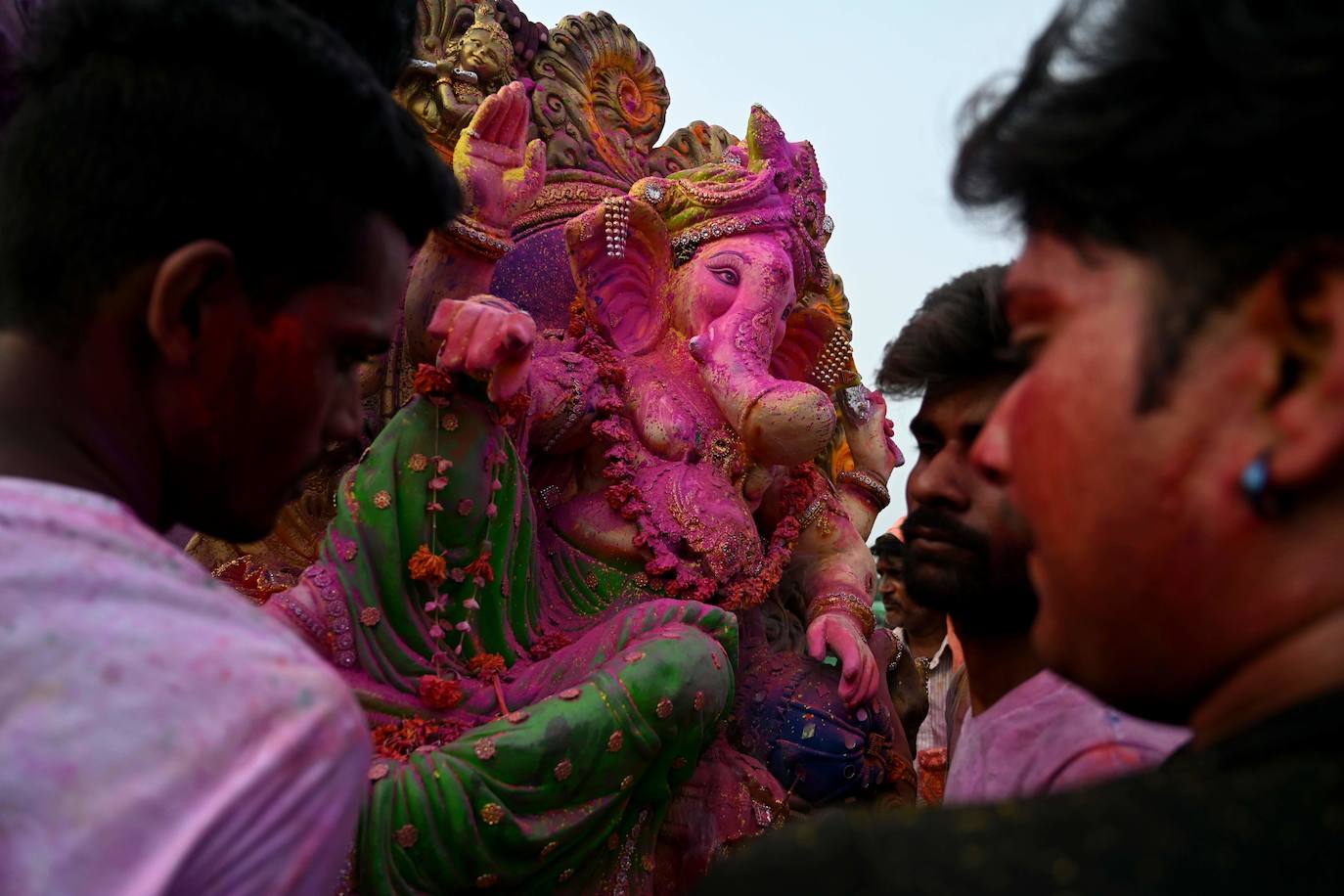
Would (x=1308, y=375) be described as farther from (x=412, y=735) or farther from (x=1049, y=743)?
(x=412, y=735)

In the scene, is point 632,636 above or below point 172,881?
below

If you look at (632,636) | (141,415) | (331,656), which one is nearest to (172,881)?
(141,415)

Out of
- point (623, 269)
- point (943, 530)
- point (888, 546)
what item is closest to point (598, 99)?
point (623, 269)

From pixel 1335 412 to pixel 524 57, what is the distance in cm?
325

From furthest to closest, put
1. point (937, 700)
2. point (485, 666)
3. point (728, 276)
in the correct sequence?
point (937, 700), point (728, 276), point (485, 666)

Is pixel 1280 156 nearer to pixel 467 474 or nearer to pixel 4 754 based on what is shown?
pixel 4 754

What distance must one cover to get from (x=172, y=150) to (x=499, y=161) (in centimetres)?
164

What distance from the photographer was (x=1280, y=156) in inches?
23.5

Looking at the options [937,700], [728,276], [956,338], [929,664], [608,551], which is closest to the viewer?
[956,338]

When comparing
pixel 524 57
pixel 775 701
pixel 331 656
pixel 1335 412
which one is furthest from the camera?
pixel 524 57

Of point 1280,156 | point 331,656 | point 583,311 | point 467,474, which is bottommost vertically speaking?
point 331,656

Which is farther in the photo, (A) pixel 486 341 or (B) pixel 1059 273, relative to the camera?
(A) pixel 486 341

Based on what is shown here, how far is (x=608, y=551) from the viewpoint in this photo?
280cm

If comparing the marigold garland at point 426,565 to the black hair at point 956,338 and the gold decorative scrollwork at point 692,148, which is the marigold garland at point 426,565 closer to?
the black hair at point 956,338
